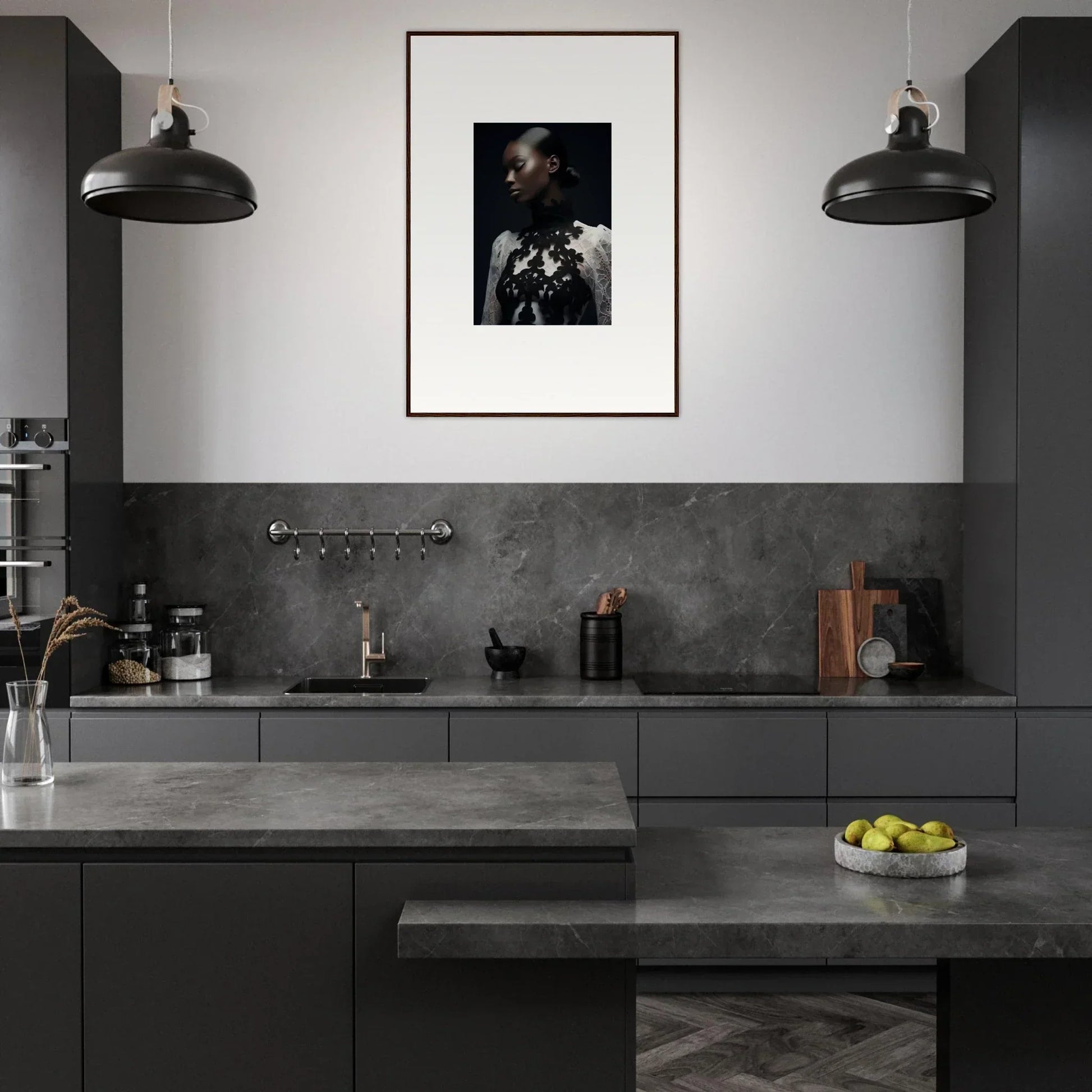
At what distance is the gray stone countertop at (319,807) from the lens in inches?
83.7

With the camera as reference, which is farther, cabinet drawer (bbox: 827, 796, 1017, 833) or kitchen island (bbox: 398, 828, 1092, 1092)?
cabinet drawer (bbox: 827, 796, 1017, 833)

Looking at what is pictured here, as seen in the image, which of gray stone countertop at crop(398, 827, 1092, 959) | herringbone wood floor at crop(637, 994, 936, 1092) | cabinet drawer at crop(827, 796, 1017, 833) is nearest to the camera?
gray stone countertop at crop(398, 827, 1092, 959)

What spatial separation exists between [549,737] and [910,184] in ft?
7.44

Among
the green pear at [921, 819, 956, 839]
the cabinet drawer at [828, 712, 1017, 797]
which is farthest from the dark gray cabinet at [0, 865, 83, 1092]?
the cabinet drawer at [828, 712, 1017, 797]

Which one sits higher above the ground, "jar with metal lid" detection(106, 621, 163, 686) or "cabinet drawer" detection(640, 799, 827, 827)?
"jar with metal lid" detection(106, 621, 163, 686)

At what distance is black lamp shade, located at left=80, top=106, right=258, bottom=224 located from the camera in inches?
94.9

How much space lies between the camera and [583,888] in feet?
7.06

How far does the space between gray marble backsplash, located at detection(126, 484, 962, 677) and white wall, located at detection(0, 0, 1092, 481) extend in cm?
10

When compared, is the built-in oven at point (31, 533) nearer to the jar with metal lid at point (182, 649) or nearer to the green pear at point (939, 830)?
the jar with metal lid at point (182, 649)

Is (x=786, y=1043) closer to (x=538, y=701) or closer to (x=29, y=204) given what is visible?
(x=538, y=701)

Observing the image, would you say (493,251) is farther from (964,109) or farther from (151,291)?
(964,109)

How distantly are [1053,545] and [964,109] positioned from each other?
6.20 ft

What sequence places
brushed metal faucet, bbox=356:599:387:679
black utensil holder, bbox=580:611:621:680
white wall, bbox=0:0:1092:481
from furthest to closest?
white wall, bbox=0:0:1092:481 → brushed metal faucet, bbox=356:599:387:679 → black utensil holder, bbox=580:611:621:680

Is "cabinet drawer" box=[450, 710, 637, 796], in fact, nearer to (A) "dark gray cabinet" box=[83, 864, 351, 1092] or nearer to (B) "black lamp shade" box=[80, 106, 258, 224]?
(A) "dark gray cabinet" box=[83, 864, 351, 1092]
